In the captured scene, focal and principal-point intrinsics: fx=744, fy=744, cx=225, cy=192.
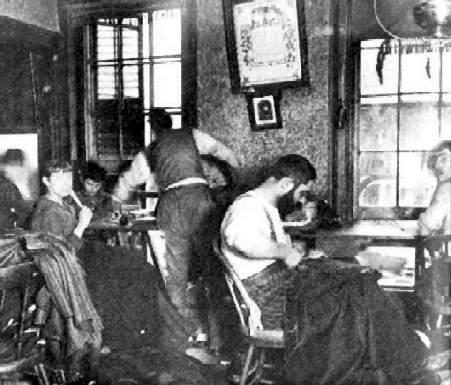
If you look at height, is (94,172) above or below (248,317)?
above

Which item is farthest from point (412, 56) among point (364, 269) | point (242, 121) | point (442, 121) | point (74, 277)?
point (74, 277)

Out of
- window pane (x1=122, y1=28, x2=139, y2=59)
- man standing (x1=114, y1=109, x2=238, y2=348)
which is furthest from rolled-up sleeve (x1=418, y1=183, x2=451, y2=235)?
window pane (x1=122, y1=28, x2=139, y2=59)

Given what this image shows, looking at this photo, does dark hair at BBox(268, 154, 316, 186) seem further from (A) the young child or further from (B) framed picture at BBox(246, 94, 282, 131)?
(B) framed picture at BBox(246, 94, 282, 131)

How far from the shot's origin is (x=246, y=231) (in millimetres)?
3346

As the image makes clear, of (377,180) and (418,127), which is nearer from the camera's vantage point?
(418,127)

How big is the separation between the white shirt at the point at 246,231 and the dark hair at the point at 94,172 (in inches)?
95.5

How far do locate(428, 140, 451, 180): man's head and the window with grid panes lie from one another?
1.95 metres

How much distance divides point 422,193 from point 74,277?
9.73 feet

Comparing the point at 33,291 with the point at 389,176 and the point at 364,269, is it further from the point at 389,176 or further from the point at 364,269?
the point at 389,176

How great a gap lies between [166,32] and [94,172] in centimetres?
124

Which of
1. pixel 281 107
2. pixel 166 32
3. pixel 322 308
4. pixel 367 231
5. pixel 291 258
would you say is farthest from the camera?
pixel 166 32

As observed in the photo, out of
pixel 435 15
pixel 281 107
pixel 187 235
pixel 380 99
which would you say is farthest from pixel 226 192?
pixel 435 15

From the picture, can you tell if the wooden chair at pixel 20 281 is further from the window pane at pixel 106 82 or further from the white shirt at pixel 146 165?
the window pane at pixel 106 82

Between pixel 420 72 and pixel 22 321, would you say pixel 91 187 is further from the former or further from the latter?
pixel 22 321
